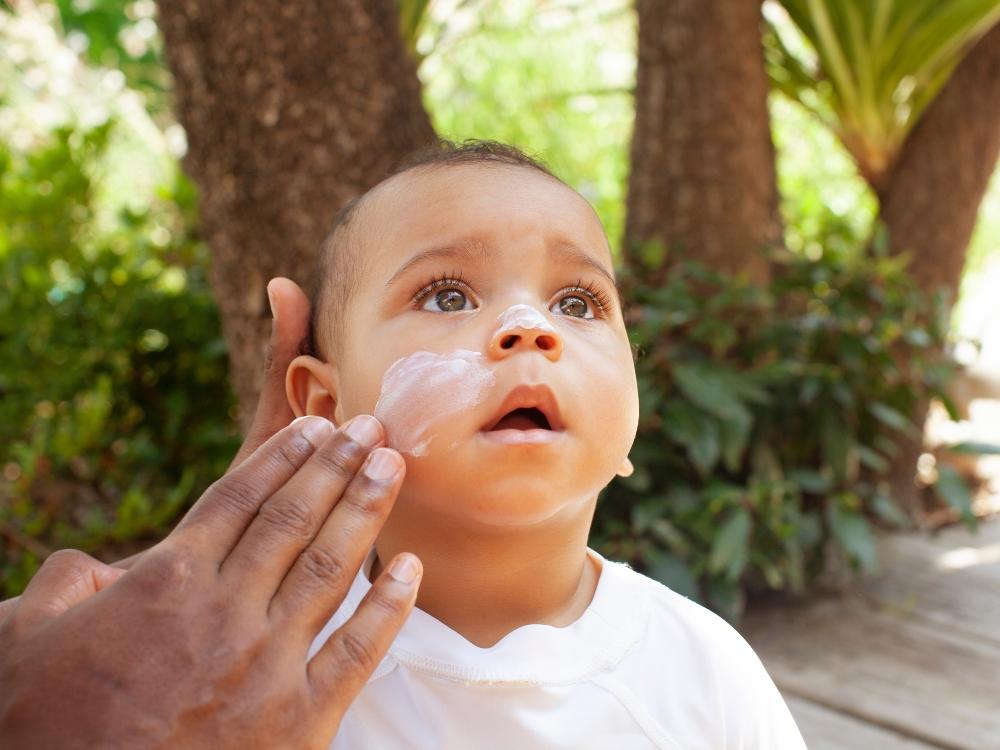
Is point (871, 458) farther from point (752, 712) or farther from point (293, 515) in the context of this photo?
point (293, 515)

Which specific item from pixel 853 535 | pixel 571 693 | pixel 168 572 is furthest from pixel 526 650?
pixel 853 535

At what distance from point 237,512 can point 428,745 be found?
39 cm

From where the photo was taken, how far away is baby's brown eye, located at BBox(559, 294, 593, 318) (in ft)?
4.14

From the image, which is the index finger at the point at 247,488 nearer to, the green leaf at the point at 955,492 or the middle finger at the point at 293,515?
the middle finger at the point at 293,515

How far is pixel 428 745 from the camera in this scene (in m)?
1.14

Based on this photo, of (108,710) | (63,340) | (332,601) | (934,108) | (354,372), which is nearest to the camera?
(108,710)

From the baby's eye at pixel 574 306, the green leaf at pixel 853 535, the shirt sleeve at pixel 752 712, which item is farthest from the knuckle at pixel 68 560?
the green leaf at pixel 853 535

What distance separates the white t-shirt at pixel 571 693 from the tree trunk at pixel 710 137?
187 cm

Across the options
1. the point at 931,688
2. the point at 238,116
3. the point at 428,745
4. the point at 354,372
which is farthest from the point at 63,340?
the point at 931,688

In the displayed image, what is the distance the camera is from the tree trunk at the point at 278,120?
227 centimetres

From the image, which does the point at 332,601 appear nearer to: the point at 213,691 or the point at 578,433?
the point at 213,691

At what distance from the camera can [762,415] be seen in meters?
2.72

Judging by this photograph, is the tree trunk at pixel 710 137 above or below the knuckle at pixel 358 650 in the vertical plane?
above

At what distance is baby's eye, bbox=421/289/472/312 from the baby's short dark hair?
0.13m
